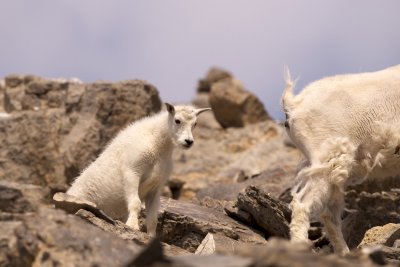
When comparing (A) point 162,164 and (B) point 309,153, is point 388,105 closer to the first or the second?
(B) point 309,153

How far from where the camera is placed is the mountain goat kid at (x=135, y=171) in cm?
1010

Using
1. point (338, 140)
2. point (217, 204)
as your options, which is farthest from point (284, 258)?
point (217, 204)

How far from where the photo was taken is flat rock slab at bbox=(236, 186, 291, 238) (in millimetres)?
10766

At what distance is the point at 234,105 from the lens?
2927cm

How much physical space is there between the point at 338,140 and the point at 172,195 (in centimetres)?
1189

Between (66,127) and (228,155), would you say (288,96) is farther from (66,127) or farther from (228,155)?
(228,155)

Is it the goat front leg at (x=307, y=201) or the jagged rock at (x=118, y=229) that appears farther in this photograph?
the goat front leg at (x=307, y=201)

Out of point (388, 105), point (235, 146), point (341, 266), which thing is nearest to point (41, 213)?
point (341, 266)

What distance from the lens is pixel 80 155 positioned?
17.5 metres

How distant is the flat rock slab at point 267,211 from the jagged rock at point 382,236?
1060 millimetres

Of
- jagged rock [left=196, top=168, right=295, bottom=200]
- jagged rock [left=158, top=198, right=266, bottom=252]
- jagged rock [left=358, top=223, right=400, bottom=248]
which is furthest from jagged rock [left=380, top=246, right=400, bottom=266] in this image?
jagged rock [left=196, top=168, right=295, bottom=200]

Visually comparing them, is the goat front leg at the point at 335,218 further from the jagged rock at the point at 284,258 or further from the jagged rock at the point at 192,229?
the jagged rock at the point at 284,258

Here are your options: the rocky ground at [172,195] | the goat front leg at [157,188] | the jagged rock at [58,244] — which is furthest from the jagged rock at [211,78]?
the jagged rock at [58,244]

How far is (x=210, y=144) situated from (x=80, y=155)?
1104 centimetres
